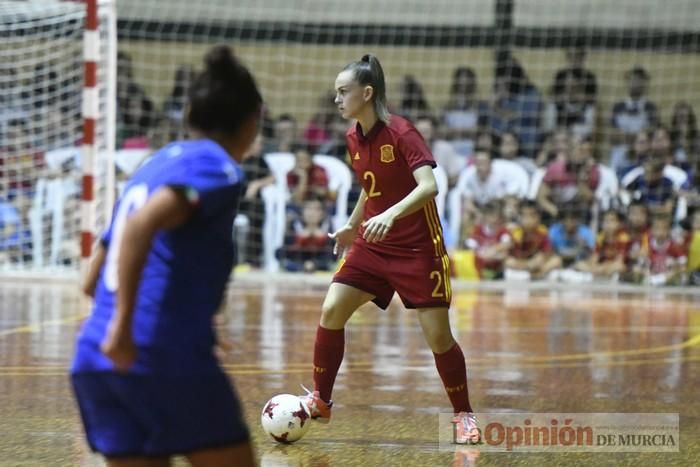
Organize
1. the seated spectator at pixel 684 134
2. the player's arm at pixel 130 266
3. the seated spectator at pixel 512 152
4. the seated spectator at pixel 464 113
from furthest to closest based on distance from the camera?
the seated spectator at pixel 464 113
the seated spectator at pixel 684 134
the seated spectator at pixel 512 152
the player's arm at pixel 130 266

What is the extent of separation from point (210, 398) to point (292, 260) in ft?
45.4

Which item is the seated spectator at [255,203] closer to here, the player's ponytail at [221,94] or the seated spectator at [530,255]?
the seated spectator at [530,255]

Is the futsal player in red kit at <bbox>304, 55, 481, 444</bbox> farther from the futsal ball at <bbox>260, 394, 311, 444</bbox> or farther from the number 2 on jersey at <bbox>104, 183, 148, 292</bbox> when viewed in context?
the number 2 on jersey at <bbox>104, 183, 148, 292</bbox>

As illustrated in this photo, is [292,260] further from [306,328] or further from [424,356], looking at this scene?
[424,356]

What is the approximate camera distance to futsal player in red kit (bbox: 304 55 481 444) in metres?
6.38

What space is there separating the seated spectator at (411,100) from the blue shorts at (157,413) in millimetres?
15046

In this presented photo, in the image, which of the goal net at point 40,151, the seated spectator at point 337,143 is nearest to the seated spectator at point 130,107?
the goal net at point 40,151

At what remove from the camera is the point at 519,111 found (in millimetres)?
18281

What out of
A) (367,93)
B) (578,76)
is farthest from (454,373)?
(578,76)

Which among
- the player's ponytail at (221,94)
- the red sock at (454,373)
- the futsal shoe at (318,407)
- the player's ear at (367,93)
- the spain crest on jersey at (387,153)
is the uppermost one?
the player's ear at (367,93)

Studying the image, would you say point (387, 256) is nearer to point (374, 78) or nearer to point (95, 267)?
point (374, 78)

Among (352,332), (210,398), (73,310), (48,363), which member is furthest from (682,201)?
(210,398)

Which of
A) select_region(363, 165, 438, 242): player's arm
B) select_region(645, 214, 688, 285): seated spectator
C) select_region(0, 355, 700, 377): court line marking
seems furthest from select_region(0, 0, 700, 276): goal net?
select_region(363, 165, 438, 242): player's arm

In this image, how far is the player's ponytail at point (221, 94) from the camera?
3504 mm
